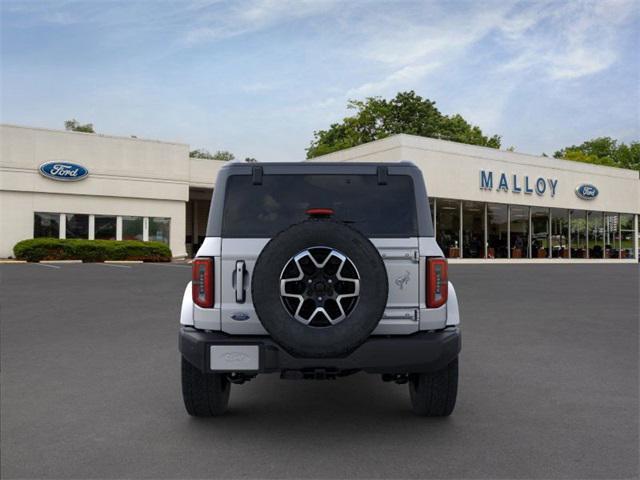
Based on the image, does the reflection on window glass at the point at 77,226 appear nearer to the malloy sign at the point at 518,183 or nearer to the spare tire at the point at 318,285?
the malloy sign at the point at 518,183

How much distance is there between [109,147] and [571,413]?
114 ft

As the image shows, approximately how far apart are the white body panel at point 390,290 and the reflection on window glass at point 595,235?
45868mm

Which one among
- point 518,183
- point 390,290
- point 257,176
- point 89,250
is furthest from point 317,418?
point 518,183

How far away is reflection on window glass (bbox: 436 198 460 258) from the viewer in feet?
121

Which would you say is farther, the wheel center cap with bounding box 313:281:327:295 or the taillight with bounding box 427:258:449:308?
the taillight with bounding box 427:258:449:308

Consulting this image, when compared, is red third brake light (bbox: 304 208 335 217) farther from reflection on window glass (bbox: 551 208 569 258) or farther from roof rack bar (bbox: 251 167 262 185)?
reflection on window glass (bbox: 551 208 569 258)

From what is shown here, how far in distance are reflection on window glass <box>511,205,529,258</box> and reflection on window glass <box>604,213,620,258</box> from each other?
9737 mm

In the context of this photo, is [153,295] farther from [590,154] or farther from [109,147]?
[590,154]

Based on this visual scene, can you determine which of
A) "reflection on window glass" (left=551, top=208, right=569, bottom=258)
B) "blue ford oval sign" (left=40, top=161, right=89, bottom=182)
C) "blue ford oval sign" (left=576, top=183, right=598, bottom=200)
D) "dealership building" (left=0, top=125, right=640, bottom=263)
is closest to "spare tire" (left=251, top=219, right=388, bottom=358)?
"dealership building" (left=0, top=125, right=640, bottom=263)

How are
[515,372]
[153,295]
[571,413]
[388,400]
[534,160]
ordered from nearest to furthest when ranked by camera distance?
[571,413] < [388,400] < [515,372] < [153,295] < [534,160]

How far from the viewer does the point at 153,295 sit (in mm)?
13648

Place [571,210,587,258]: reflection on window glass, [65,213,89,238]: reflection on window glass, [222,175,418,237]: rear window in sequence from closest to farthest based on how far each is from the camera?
[222,175,418,237]: rear window → [65,213,89,238]: reflection on window glass → [571,210,587,258]: reflection on window glass

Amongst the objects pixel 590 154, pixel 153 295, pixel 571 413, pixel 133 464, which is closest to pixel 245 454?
pixel 133 464

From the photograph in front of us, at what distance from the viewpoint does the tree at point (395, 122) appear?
60312 millimetres
